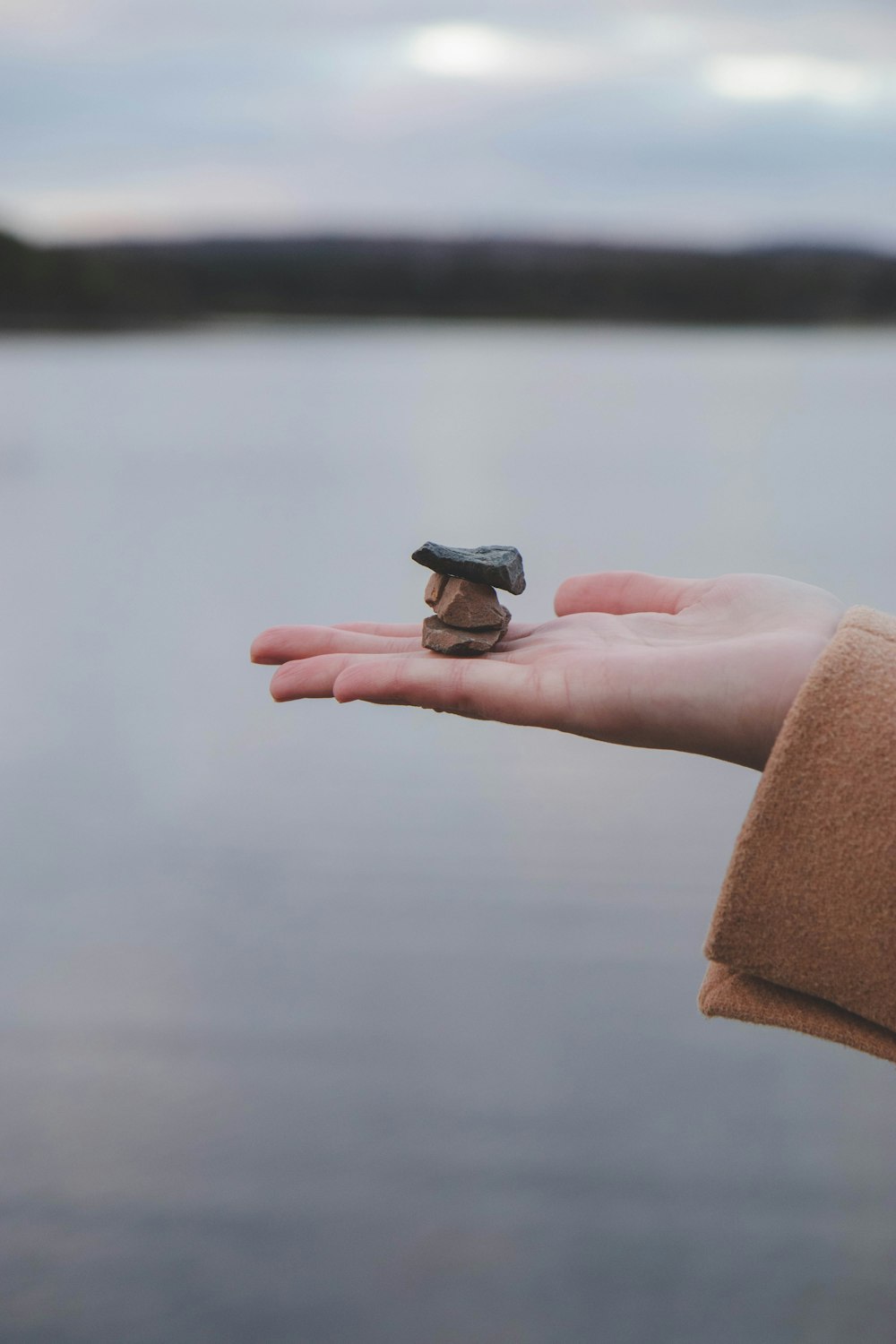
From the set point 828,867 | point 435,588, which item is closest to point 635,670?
point 828,867

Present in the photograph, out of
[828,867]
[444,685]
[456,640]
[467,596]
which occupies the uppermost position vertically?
[467,596]

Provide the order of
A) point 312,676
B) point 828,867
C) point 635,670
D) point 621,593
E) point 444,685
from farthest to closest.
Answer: point 621,593
point 312,676
point 444,685
point 635,670
point 828,867

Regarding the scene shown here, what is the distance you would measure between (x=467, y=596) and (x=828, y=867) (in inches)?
56.3

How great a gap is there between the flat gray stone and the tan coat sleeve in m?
1.31

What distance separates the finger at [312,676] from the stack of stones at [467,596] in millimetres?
376

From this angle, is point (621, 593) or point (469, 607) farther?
point (621, 593)

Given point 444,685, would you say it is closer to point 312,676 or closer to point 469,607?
point 312,676

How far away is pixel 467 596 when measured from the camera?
2902 mm

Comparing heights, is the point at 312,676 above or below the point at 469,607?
below

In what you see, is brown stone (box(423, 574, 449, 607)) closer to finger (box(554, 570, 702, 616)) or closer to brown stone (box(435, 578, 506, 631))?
brown stone (box(435, 578, 506, 631))

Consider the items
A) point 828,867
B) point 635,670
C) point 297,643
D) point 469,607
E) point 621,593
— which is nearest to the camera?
point 828,867

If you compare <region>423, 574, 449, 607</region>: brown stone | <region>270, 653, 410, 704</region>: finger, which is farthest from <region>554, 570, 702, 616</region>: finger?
<region>270, 653, 410, 704</region>: finger

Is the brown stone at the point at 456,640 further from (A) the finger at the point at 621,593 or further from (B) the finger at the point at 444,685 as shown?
(B) the finger at the point at 444,685

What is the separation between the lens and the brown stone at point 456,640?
108 inches
